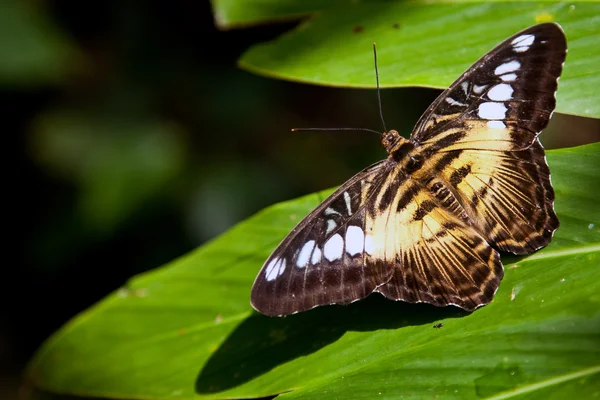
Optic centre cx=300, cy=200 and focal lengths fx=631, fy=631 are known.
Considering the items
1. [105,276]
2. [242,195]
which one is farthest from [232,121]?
[105,276]

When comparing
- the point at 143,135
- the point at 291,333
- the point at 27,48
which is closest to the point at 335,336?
the point at 291,333

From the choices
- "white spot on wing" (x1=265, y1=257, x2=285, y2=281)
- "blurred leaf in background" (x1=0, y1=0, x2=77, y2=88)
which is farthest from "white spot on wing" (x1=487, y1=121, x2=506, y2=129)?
"blurred leaf in background" (x1=0, y1=0, x2=77, y2=88)

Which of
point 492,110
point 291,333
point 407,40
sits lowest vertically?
point 291,333

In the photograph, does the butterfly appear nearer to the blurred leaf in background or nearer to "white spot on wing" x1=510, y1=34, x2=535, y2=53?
"white spot on wing" x1=510, y1=34, x2=535, y2=53

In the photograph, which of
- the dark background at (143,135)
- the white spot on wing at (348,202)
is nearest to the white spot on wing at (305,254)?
the white spot on wing at (348,202)

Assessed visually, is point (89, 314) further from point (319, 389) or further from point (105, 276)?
point (105, 276)

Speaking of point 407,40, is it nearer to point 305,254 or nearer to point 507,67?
point 507,67

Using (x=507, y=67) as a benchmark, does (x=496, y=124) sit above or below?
below
